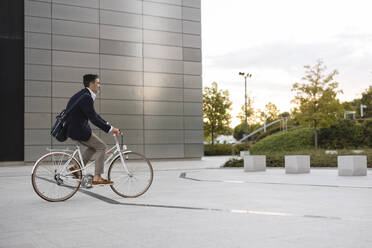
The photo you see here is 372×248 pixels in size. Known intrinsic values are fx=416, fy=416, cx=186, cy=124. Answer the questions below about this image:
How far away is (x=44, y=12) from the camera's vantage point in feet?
85.6

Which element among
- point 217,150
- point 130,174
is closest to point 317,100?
point 217,150

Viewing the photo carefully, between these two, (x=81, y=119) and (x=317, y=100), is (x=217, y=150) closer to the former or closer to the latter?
(x=317, y=100)

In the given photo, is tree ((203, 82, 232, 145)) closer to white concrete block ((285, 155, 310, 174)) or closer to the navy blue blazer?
white concrete block ((285, 155, 310, 174))

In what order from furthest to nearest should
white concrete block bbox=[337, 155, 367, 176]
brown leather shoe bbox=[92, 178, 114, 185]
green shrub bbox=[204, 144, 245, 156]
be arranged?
green shrub bbox=[204, 144, 245, 156], white concrete block bbox=[337, 155, 367, 176], brown leather shoe bbox=[92, 178, 114, 185]

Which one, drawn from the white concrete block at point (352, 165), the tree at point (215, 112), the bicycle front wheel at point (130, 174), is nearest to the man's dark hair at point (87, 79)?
the bicycle front wheel at point (130, 174)

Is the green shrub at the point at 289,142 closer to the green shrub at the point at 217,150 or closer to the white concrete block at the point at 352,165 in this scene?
the green shrub at the point at 217,150

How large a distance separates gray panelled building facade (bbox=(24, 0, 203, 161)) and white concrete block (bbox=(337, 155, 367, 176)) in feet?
58.2

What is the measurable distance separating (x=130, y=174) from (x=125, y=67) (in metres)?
21.6

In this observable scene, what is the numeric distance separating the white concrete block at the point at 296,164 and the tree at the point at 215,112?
3405 cm

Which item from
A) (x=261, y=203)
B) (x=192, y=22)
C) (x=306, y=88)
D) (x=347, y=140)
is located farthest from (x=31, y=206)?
(x=347, y=140)

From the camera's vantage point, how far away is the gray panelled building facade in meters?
25.9

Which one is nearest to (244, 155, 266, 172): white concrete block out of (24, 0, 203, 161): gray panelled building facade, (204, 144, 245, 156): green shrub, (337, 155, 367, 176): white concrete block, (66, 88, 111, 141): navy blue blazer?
(337, 155, 367, 176): white concrete block

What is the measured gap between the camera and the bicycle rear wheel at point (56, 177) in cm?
677

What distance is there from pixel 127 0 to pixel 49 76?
7532 mm
